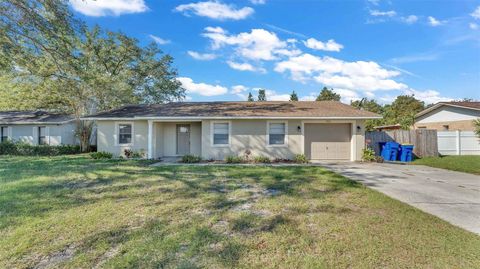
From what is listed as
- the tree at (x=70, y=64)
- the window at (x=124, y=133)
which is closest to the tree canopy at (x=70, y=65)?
the tree at (x=70, y=64)

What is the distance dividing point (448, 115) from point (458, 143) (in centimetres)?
548

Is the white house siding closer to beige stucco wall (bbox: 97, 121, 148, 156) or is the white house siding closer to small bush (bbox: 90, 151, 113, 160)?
beige stucco wall (bbox: 97, 121, 148, 156)

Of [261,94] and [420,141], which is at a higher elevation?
[261,94]

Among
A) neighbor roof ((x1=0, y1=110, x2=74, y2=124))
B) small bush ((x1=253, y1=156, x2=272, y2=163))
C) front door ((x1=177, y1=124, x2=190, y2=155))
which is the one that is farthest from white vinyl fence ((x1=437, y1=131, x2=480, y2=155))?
neighbor roof ((x1=0, y1=110, x2=74, y2=124))

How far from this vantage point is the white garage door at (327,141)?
13961mm

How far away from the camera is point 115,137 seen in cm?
1477

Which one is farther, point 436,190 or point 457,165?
point 457,165

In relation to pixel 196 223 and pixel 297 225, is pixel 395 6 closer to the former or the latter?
pixel 297 225

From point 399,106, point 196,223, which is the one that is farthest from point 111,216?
point 399,106

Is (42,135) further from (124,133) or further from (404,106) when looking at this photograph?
(404,106)

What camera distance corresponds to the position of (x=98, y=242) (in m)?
Answer: 3.79

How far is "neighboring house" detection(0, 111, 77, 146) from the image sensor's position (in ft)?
65.9

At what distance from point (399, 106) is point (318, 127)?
32598 millimetres

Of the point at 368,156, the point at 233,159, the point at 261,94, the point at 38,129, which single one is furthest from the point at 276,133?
the point at 261,94
